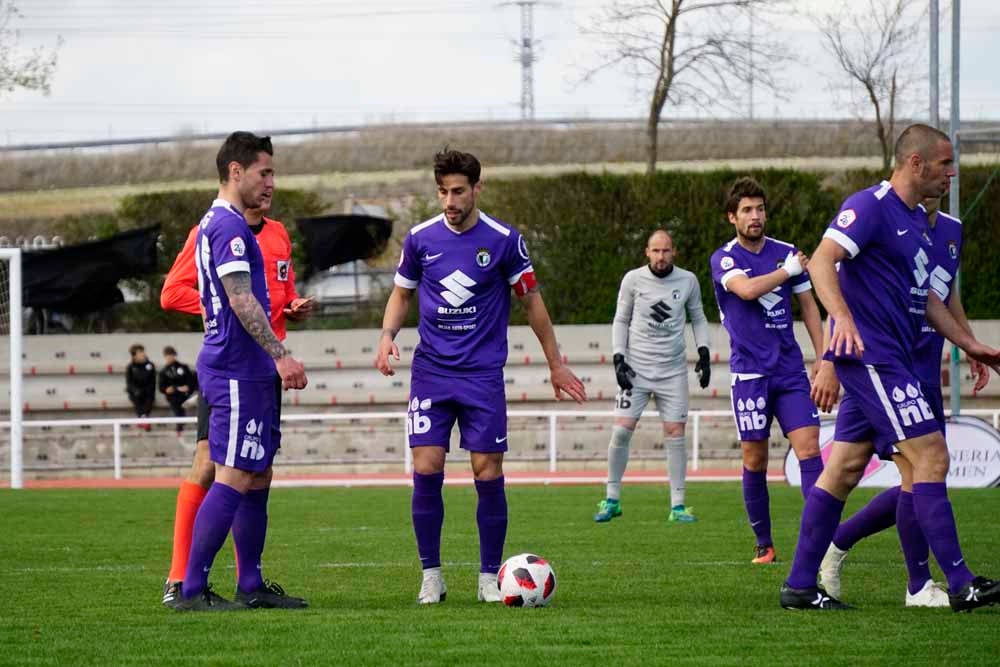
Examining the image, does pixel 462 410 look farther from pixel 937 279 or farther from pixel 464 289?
pixel 937 279

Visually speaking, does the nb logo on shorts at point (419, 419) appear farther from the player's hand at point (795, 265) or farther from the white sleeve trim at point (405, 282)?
the player's hand at point (795, 265)

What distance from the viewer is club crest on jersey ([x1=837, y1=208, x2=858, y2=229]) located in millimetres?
6762

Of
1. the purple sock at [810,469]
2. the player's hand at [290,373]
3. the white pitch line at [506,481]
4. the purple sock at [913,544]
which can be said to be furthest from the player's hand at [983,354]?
the white pitch line at [506,481]

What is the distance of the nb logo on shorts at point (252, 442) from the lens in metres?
7.03

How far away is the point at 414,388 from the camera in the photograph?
25.2 ft

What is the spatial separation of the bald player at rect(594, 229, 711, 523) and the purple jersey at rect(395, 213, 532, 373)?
5210mm

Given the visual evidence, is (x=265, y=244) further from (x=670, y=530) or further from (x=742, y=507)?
(x=742, y=507)

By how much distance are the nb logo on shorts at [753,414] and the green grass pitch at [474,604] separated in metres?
0.86

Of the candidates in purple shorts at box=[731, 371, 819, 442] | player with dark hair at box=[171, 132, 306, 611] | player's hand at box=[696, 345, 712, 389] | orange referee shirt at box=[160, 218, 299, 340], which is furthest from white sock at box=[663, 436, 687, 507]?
player with dark hair at box=[171, 132, 306, 611]

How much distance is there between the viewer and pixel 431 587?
24.5ft

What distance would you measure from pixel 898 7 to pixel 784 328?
23.5 metres

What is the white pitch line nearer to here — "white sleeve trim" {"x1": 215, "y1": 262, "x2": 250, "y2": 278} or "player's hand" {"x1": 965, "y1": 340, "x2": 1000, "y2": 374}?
"player's hand" {"x1": 965, "y1": 340, "x2": 1000, "y2": 374}

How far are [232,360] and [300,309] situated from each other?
90cm

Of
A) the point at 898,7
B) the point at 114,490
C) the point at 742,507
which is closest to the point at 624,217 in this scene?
the point at 898,7
